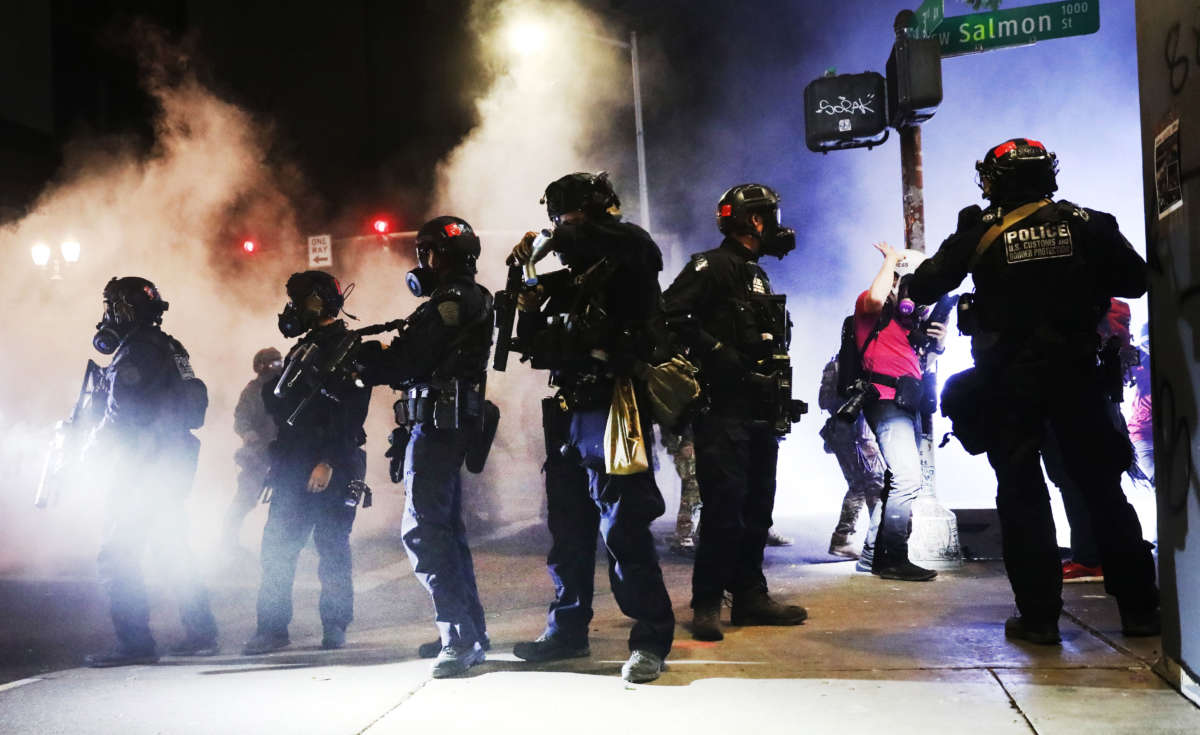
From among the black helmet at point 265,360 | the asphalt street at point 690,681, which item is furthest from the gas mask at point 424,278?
the black helmet at point 265,360

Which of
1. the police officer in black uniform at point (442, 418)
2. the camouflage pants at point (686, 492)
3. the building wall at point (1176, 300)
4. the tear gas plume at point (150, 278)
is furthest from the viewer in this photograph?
the tear gas plume at point (150, 278)

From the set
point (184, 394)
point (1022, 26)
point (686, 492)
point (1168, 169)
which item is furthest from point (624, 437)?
point (1022, 26)

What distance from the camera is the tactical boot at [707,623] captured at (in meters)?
4.61

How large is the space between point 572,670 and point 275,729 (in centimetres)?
114

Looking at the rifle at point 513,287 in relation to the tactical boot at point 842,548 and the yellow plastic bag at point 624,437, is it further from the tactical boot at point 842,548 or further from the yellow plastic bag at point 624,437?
the tactical boot at point 842,548

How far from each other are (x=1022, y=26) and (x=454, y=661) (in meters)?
5.67

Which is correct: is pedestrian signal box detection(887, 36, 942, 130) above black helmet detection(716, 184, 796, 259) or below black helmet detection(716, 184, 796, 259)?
above

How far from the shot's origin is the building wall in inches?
128

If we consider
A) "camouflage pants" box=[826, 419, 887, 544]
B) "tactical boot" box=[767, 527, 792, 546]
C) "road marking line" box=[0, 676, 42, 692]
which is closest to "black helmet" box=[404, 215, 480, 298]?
"road marking line" box=[0, 676, 42, 692]

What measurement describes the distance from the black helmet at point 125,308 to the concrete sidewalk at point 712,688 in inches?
62.4

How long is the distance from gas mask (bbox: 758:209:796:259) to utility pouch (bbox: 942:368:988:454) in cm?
108

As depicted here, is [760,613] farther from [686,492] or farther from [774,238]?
[686,492]

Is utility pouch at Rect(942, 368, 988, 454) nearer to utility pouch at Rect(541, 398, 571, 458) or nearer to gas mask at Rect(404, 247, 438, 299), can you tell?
utility pouch at Rect(541, 398, 571, 458)

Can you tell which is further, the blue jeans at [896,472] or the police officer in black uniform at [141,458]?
the blue jeans at [896,472]
